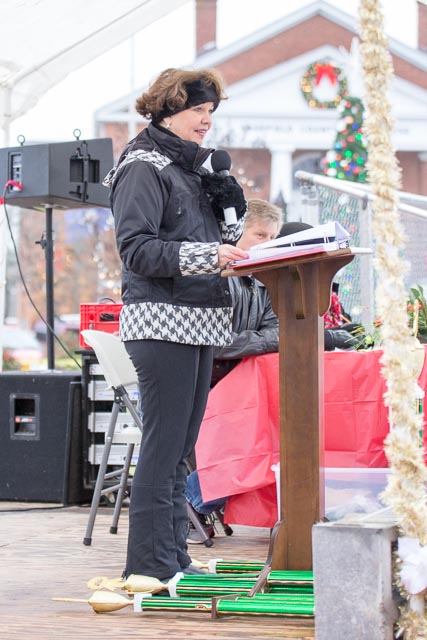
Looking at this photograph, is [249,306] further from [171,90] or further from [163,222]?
[171,90]

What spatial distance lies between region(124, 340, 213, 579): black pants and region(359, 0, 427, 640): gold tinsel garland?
784mm

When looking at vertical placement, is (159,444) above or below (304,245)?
below

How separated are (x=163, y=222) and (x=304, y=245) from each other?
48 cm

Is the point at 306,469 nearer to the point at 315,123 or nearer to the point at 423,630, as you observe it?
the point at 423,630

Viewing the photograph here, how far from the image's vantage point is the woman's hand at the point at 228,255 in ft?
9.37

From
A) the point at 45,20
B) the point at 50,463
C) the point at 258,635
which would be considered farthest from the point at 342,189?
the point at 258,635

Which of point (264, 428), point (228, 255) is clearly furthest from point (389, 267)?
point (264, 428)

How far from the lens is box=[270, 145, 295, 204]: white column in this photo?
875 inches

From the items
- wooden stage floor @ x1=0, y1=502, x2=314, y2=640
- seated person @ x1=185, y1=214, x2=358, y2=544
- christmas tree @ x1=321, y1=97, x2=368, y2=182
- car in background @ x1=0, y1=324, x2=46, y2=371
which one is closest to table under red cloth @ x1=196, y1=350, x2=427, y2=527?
seated person @ x1=185, y1=214, x2=358, y2=544

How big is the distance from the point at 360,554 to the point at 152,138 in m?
1.45

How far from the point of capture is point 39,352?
869 inches

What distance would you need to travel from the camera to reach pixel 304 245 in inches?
109

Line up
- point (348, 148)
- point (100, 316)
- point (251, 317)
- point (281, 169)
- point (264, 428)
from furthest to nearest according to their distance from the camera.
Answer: point (281, 169), point (348, 148), point (100, 316), point (251, 317), point (264, 428)

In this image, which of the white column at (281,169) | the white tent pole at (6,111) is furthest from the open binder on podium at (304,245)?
the white column at (281,169)
